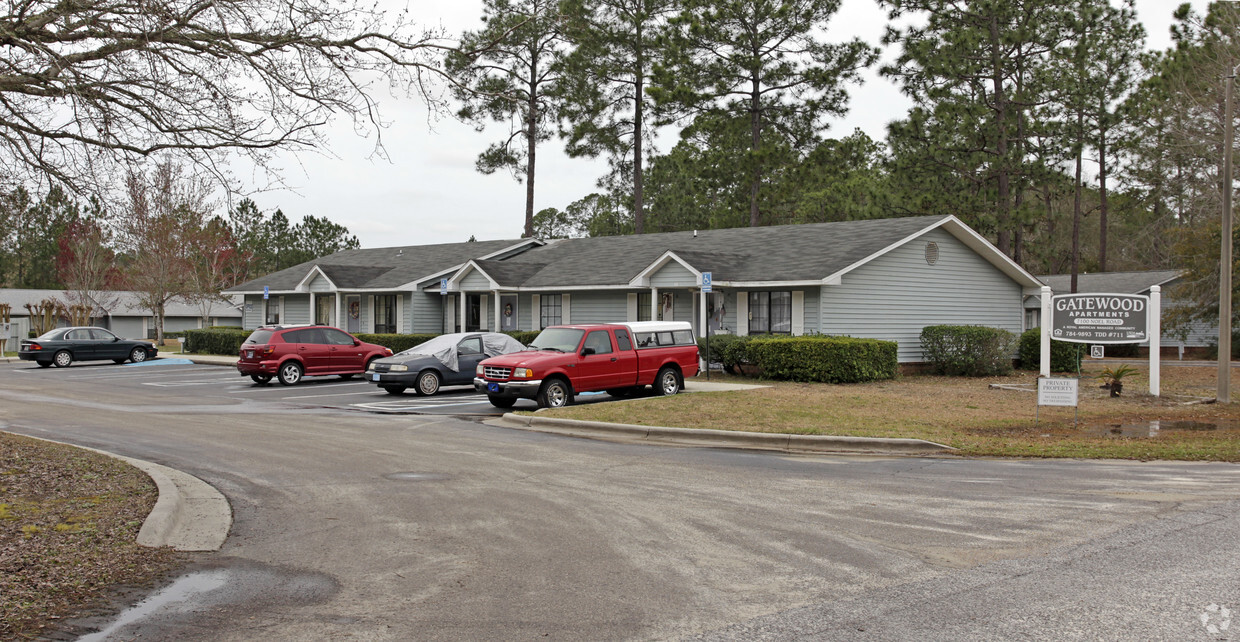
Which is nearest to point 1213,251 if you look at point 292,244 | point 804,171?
point 804,171

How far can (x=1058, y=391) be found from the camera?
49.5 feet

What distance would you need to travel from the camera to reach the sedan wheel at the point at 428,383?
21.6 meters

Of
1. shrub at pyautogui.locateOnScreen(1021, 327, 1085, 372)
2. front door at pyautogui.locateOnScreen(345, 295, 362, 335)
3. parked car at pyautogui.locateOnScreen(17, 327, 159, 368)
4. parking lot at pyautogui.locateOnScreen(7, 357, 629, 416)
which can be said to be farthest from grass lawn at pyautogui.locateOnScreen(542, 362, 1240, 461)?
parked car at pyautogui.locateOnScreen(17, 327, 159, 368)

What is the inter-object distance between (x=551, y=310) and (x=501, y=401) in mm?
16730

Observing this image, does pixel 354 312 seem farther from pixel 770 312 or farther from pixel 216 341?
pixel 770 312

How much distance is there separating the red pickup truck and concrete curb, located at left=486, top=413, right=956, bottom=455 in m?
1.95

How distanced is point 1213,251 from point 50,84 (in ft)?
120

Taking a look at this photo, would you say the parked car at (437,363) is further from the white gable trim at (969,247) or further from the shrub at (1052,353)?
the shrub at (1052,353)

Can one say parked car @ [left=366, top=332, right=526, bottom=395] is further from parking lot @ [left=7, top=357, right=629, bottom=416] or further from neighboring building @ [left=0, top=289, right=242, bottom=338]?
neighboring building @ [left=0, top=289, right=242, bottom=338]

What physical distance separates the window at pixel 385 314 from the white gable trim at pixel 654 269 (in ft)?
47.1

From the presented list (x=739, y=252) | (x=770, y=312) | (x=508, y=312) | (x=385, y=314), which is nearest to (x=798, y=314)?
(x=770, y=312)

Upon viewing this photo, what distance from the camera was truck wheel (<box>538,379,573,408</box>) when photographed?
18.1 meters

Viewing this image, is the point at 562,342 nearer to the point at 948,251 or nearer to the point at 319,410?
the point at 319,410

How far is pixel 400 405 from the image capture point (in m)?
19.6
